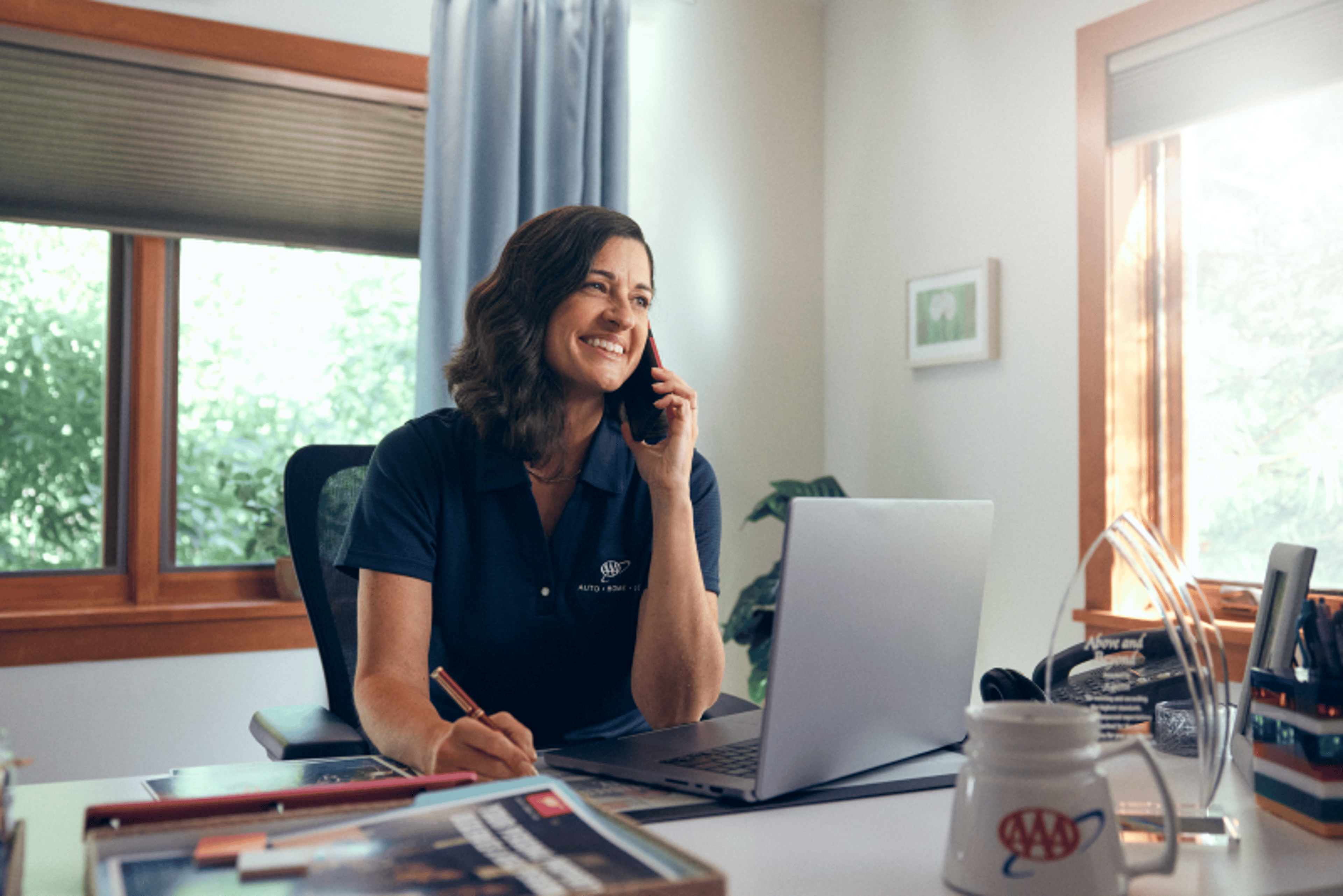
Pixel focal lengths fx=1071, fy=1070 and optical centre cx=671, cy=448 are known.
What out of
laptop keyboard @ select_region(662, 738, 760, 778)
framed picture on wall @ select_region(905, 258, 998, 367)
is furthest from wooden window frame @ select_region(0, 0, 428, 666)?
laptop keyboard @ select_region(662, 738, 760, 778)

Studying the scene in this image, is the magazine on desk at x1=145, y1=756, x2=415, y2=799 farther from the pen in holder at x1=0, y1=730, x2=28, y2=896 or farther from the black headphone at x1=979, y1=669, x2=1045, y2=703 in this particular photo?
the black headphone at x1=979, y1=669, x2=1045, y2=703

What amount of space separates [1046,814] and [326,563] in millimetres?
1196

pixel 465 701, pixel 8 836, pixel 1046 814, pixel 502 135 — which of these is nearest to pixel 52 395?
pixel 502 135

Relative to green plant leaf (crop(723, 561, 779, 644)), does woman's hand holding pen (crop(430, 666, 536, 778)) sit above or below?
above

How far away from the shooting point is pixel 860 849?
2.50 ft

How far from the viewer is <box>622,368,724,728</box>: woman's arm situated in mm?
1388

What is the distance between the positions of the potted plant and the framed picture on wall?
17.3 inches

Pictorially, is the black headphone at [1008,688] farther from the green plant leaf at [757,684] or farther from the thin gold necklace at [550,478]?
the green plant leaf at [757,684]

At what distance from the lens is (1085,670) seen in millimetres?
1087

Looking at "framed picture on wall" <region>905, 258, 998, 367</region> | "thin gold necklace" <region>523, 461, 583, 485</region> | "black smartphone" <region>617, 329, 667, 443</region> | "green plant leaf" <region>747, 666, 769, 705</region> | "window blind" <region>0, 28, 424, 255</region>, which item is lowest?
"green plant leaf" <region>747, 666, 769, 705</region>

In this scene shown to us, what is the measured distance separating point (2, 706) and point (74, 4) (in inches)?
60.9

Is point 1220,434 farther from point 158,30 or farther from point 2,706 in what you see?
point 2,706

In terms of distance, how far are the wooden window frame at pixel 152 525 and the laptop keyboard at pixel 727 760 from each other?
67.4 inches

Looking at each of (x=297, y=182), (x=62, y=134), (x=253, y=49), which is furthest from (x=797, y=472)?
(x=62, y=134)
